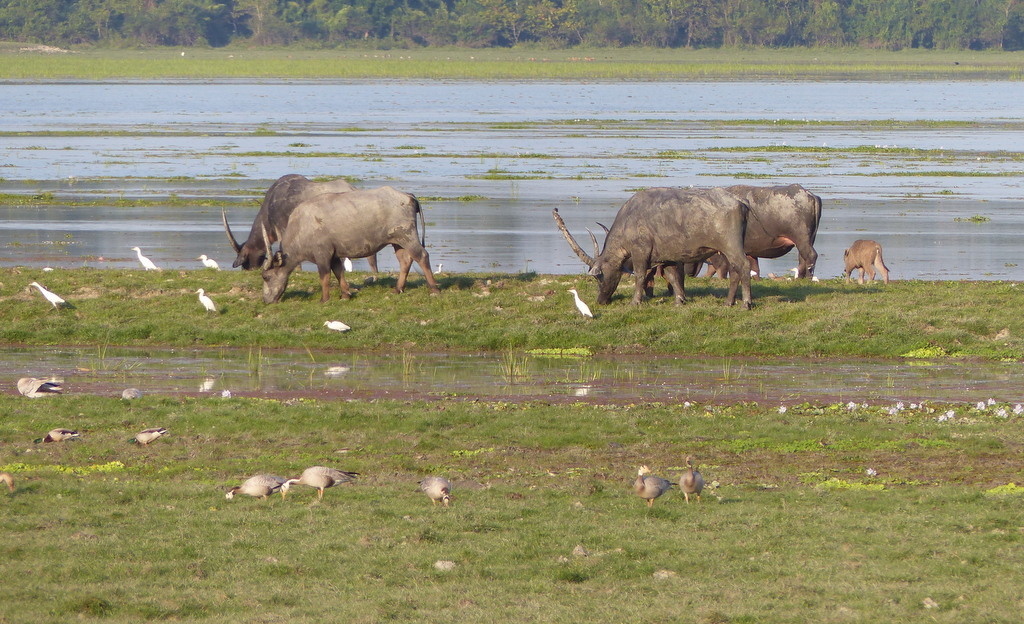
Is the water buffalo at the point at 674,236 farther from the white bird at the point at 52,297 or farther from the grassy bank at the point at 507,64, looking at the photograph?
the grassy bank at the point at 507,64

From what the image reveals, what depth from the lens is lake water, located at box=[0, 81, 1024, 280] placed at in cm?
2791

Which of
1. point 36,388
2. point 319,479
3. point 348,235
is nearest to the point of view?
point 319,479

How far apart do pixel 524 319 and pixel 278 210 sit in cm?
558

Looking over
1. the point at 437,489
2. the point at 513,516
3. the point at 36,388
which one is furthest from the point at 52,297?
the point at 513,516

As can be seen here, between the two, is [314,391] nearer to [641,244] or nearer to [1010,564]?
[641,244]

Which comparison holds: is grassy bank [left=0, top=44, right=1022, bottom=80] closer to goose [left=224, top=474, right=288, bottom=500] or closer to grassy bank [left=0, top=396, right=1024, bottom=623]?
grassy bank [left=0, top=396, right=1024, bottom=623]

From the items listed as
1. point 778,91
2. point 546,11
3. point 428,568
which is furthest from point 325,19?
point 428,568

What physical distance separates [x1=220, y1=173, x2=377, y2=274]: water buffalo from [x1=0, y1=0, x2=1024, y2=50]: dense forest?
12189cm

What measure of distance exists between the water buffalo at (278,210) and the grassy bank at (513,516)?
861cm

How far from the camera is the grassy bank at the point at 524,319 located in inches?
708

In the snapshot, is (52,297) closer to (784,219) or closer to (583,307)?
(583,307)

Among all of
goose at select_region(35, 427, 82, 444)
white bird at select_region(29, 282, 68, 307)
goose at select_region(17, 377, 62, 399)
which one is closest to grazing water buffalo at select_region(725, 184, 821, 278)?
white bird at select_region(29, 282, 68, 307)

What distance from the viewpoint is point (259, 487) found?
1025cm

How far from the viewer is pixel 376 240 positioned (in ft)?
65.8
